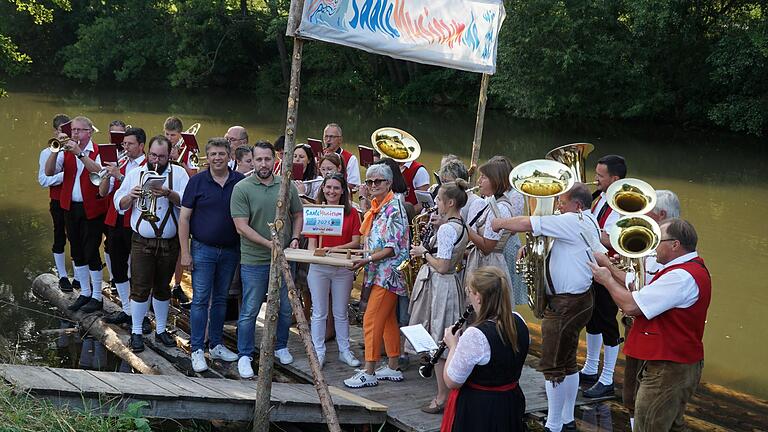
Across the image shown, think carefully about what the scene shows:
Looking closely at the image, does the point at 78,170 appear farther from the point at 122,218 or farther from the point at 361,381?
the point at 361,381

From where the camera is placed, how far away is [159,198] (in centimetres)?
799

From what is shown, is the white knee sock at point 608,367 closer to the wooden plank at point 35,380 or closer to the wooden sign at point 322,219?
the wooden sign at point 322,219

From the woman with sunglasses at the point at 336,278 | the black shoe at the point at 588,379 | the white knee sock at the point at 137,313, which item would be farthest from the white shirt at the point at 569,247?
the white knee sock at the point at 137,313

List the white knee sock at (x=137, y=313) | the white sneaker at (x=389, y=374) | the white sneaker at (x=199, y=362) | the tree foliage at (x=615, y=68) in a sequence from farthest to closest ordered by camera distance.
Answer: the tree foliage at (x=615, y=68)
the white knee sock at (x=137, y=313)
the white sneaker at (x=199, y=362)
the white sneaker at (x=389, y=374)

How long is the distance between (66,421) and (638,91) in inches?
1104

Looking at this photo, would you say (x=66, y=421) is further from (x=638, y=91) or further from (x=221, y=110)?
(x=221, y=110)

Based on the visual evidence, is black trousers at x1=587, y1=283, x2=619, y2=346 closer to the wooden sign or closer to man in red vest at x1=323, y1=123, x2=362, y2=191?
the wooden sign

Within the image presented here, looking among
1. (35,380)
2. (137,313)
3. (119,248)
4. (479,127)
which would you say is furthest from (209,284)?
(479,127)

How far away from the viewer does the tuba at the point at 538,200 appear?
21.2 ft

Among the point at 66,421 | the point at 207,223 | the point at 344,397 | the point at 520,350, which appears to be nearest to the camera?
the point at 520,350

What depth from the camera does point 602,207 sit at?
25.1ft

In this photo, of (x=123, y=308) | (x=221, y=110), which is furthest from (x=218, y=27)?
(x=123, y=308)

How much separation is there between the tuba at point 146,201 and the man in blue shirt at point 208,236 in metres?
0.42

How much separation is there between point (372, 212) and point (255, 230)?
1028mm
